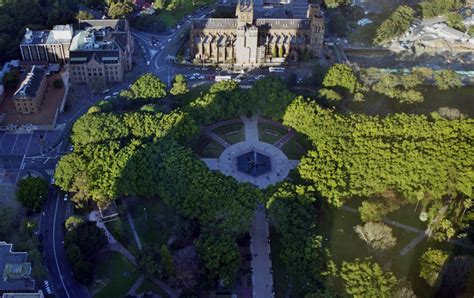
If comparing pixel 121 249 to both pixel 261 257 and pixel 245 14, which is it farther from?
pixel 245 14

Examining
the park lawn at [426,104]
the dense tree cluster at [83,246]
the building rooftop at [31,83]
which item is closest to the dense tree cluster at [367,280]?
the dense tree cluster at [83,246]

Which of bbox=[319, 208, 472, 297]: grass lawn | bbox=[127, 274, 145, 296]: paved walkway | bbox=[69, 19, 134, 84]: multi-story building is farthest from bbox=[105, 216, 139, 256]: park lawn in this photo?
bbox=[69, 19, 134, 84]: multi-story building

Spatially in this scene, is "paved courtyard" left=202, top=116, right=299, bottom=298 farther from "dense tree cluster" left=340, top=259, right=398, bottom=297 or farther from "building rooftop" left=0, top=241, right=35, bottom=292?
"building rooftop" left=0, top=241, right=35, bottom=292

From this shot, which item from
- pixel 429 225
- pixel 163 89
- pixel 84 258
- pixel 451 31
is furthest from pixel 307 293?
pixel 451 31

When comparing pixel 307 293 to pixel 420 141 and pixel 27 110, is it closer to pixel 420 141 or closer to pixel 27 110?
pixel 420 141

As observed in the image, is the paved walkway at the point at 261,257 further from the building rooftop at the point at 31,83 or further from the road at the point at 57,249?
the building rooftop at the point at 31,83

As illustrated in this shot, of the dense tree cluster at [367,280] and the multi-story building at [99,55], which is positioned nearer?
Answer: the dense tree cluster at [367,280]
